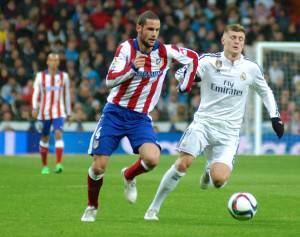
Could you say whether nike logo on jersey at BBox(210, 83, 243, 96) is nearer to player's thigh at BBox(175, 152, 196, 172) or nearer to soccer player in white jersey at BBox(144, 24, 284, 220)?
soccer player in white jersey at BBox(144, 24, 284, 220)

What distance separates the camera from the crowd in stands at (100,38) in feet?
75.3

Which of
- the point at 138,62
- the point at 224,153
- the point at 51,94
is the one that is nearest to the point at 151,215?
the point at 224,153

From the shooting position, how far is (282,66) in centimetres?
2416

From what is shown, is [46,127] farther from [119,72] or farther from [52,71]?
[119,72]

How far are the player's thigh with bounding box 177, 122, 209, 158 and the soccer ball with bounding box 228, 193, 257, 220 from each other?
87 cm

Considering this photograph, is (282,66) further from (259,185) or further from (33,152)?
(259,185)

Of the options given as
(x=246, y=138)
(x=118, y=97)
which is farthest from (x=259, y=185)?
(x=246, y=138)

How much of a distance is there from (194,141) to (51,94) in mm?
7773

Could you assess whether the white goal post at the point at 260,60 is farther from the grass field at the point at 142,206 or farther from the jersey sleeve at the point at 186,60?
the jersey sleeve at the point at 186,60

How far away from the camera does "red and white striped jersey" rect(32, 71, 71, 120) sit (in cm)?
1698

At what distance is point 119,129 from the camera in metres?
9.45

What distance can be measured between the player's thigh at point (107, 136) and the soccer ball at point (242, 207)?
1.31 metres

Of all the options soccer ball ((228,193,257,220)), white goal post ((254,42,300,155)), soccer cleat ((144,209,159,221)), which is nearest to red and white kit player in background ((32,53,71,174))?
white goal post ((254,42,300,155))

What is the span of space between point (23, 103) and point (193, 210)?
1241cm
